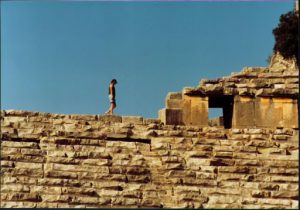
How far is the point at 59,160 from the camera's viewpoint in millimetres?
17234

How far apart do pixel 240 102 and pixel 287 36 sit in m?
2.73

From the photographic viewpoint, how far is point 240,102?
20.3 metres

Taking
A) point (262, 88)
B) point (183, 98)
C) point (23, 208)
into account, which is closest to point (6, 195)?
point (23, 208)

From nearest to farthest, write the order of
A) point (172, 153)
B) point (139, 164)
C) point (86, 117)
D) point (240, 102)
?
1. point (139, 164)
2. point (172, 153)
3. point (86, 117)
4. point (240, 102)

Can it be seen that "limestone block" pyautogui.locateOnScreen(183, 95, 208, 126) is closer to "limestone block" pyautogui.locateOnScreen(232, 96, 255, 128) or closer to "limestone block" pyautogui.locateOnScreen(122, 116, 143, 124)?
"limestone block" pyautogui.locateOnScreen(232, 96, 255, 128)

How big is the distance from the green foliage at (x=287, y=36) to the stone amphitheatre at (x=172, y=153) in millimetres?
1214

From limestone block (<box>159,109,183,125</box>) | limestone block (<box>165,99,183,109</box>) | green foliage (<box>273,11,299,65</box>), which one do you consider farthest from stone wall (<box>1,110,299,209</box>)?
green foliage (<box>273,11,299,65</box>)

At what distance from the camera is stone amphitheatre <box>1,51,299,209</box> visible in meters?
16.2

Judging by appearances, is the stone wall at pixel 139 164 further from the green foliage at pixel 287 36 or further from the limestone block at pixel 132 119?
the green foliage at pixel 287 36

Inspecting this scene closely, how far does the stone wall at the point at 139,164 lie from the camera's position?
1611 cm

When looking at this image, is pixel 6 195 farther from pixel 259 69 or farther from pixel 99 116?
pixel 259 69

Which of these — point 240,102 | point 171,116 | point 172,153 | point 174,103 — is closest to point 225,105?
point 240,102


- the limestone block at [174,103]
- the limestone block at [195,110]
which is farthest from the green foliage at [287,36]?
the limestone block at [174,103]

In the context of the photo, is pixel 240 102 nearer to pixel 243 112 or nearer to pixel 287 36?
pixel 243 112
